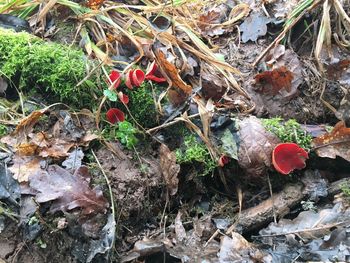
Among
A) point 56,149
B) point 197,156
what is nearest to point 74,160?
point 56,149

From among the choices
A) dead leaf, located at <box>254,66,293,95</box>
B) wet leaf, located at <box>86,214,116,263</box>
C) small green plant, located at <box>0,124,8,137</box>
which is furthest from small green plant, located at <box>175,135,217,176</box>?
small green plant, located at <box>0,124,8,137</box>

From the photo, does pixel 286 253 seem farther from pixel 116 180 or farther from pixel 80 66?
pixel 80 66

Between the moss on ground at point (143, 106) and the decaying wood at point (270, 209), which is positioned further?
the moss on ground at point (143, 106)

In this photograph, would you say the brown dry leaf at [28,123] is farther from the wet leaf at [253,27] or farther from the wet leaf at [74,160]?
the wet leaf at [253,27]

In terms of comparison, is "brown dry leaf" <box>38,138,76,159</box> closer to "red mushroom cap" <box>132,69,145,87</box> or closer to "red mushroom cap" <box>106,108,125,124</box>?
"red mushroom cap" <box>106,108,125,124</box>

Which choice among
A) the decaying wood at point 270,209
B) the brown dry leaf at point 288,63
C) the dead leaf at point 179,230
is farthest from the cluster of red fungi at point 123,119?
the brown dry leaf at point 288,63

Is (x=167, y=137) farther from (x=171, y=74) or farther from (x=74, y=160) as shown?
(x=74, y=160)

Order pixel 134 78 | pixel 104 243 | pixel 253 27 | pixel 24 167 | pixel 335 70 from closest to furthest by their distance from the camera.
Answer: pixel 104 243, pixel 24 167, pixel 134 78, pixel 335 70, pixel 253 27
